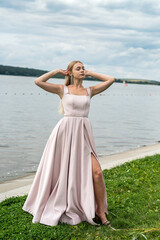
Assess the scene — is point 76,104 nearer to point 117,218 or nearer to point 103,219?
point 103,219

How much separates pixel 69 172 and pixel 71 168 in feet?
0.25

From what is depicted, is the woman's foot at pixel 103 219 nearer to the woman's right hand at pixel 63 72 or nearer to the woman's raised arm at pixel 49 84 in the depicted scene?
the woman's raised arm at pixel 49 84

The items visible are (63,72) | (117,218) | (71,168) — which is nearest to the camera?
(71,168)

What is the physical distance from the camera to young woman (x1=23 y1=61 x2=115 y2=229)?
581cm

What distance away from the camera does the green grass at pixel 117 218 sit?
5555 mm

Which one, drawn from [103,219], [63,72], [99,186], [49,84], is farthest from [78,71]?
[103,219]

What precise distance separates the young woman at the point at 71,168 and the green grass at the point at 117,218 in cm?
22

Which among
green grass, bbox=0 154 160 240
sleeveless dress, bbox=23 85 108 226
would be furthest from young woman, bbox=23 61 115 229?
green grass, bbox=0 154 160 240

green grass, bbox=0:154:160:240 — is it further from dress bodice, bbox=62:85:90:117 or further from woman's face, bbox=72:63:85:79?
woman's face, bbox=72:63:85:79

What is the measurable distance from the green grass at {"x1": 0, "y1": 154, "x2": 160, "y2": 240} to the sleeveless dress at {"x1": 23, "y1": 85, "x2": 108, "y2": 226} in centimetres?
20

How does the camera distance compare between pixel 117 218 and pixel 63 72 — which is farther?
pixel 117 218

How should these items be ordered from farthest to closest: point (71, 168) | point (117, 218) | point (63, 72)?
point (117, 218) → point (63, 72) → point (71, 168)

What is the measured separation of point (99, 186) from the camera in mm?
5832

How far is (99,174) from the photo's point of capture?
5.79m
